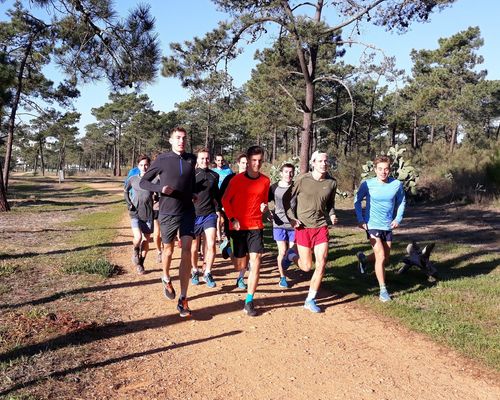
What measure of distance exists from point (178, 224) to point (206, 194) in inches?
48.1

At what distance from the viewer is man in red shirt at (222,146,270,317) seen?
5605 millimetres

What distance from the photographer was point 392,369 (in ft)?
13.9

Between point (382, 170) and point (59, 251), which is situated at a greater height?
point (382, 170)

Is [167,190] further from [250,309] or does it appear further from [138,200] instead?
[138,200]

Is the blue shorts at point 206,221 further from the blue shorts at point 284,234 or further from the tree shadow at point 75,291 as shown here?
the tree shadow at point 75,291

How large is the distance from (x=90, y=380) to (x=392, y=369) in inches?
105

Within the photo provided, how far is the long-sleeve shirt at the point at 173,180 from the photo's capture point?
5457mm

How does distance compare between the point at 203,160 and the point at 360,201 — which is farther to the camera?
the point at 203,160

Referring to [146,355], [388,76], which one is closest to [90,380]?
[146,355]

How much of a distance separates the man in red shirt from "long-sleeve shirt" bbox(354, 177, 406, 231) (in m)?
1.43

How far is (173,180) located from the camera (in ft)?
17.9

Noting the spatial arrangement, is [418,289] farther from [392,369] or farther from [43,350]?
[43,350]

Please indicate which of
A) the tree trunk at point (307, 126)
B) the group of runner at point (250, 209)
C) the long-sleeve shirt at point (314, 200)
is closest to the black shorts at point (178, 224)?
the group of runner at point (250, 209)

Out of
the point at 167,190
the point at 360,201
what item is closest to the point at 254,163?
the point at 167,190
